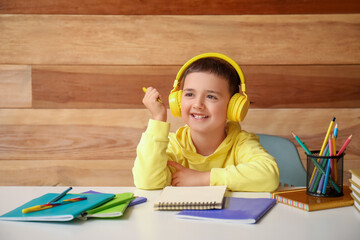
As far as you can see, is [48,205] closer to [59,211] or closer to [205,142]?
[59,211]

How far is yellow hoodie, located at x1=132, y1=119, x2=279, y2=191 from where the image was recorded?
1239 millimetres

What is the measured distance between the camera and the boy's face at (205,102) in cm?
144

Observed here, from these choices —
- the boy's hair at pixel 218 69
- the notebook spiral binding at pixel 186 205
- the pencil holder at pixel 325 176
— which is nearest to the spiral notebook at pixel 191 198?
the notebook spiral binding at pixel 186 205

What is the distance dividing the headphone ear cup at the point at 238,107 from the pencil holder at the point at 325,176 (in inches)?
12.5

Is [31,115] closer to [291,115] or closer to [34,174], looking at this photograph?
[34,174]

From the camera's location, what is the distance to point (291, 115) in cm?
214

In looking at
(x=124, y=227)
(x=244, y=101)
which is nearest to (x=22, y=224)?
(x=124, y=227)

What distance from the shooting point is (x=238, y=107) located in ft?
4.63

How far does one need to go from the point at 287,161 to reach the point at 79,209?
995 millimetres

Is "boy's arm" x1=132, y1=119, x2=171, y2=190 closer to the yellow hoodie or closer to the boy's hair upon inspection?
the yellow hoodie

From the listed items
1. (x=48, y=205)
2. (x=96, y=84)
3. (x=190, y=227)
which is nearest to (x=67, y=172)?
(x=96, y=84)

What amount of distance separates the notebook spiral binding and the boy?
0.23 m

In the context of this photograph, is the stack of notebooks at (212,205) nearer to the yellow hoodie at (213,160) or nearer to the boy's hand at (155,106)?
the yellow hoodie at (213,160)

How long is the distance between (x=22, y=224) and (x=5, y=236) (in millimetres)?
82
